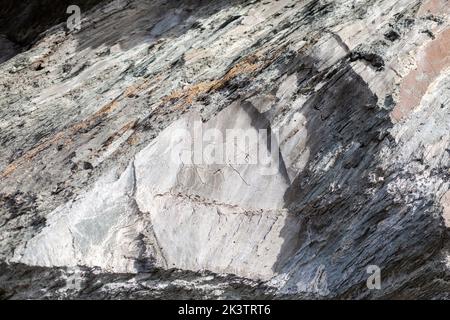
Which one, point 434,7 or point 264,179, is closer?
point 264,179

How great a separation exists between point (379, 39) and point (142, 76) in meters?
2.30

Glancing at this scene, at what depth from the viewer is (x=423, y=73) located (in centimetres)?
628

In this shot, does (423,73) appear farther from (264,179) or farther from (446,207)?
(264,179)

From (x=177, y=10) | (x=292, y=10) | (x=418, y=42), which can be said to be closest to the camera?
(x=418, y=42)

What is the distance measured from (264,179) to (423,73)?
1.61 metres

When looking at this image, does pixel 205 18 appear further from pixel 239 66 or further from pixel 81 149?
pixel 81 149

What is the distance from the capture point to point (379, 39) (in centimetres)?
650

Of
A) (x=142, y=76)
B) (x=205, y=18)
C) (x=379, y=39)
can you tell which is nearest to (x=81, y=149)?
(x=142, y=76)
